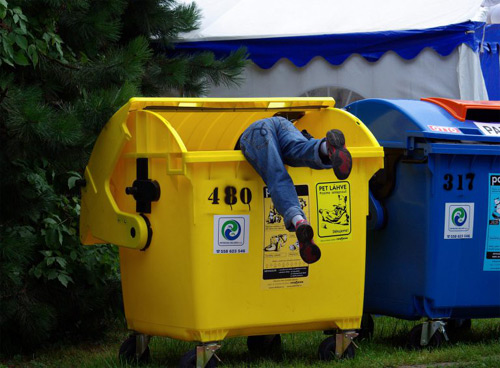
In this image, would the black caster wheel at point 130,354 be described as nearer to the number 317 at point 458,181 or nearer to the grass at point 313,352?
the grass at point 313,352

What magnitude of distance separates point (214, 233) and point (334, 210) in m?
0.68

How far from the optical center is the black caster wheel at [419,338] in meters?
5.28

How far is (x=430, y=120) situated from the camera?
17.2 ft

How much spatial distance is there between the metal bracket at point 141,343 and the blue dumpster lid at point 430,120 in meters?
1.71

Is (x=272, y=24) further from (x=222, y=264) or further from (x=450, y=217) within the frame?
(x=222, y=264)

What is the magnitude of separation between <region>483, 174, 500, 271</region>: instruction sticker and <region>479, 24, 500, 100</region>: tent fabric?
390cm

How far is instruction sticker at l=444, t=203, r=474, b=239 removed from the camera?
5176 millimetres

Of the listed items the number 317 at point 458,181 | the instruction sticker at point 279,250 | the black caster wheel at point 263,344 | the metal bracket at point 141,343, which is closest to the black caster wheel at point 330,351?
the black caster wheel at point 263,344

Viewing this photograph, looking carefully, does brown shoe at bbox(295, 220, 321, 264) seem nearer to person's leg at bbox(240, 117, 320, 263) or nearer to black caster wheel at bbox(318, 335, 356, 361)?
person's leg at bbox(240, 117, 320, 263)

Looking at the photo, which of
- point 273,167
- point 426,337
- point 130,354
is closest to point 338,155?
point 273,167

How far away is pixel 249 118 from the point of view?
17.7 feet

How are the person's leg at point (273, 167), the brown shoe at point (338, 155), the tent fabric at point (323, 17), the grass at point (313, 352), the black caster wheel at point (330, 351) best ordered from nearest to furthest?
the brown shoe at point (338, 155), the person's leg at point (273, 167), the grass at point (313, 352), the black caster wheel at point (330, 351), the tent fabric at point (323, 17)

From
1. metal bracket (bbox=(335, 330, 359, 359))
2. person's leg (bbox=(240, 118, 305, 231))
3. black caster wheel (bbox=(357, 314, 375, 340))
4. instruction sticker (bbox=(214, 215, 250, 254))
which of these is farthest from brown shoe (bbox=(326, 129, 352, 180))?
black caster wheel (bbox=(357, 314, 375, 340))

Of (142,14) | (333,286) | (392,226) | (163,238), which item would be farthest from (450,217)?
(142,14)
